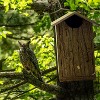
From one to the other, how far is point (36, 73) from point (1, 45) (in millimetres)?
3857

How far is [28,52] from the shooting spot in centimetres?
365

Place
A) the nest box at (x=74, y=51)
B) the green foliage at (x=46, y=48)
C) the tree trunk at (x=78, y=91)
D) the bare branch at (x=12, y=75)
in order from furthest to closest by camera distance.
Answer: the green foliage at (x=46, y=48) < the tree trunk at (x=78, y=91) < the nest box at (x=74, y=51) < the bare branch at (x=12, y=75)

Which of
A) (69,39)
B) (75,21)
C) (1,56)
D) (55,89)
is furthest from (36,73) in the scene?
(1,56)

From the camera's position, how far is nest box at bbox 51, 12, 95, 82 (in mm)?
3328

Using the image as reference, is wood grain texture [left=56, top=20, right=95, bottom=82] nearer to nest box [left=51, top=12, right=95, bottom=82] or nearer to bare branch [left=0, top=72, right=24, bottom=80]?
nest box [left=51, top=12, right=95, bottom=82]

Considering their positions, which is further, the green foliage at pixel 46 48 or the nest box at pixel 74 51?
the green foliage at pixel 46 48

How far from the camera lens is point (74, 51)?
3342 millimetres

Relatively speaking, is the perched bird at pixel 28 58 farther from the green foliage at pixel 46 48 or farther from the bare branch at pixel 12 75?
the bare branch at pixel 12 75

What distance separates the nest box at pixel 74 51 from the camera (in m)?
3.33

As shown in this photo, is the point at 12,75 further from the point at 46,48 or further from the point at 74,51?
the point at 46,48

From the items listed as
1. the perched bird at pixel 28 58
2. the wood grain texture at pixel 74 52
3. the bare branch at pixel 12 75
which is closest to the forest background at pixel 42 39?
the bare branch at pixel 12 75

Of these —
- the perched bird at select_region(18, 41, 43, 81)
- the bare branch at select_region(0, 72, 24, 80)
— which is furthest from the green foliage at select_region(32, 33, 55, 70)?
the bare branch at select_region(0, 72, 24, 80)

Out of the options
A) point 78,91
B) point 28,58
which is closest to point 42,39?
point 28,58

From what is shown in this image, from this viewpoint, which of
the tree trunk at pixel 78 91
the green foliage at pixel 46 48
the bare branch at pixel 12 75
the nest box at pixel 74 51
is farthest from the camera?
the green foliage at pixel 46 48
